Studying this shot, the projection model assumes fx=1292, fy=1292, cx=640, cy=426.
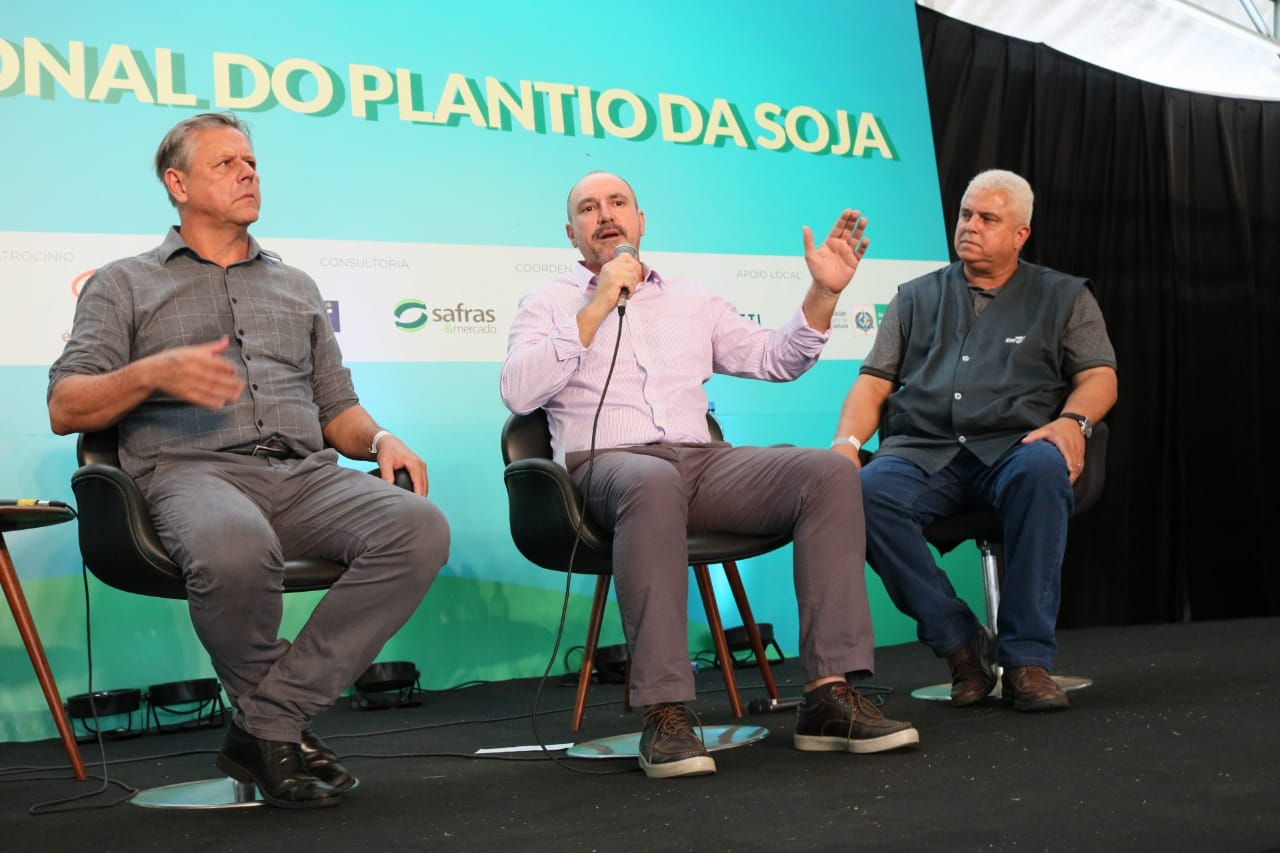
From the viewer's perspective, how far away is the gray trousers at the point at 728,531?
90.9 inches

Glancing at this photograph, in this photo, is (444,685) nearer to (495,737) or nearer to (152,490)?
(495,737)

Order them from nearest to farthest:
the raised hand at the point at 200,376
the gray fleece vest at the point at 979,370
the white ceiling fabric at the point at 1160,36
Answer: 1. the raised hand at the point at 200,376
2. the gray fleece vest at the point at 979,370
3. the white ceiling fabric at the point at 1160,36

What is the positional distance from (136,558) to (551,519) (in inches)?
30.5

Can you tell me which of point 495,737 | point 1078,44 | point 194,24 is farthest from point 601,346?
point 1078,44

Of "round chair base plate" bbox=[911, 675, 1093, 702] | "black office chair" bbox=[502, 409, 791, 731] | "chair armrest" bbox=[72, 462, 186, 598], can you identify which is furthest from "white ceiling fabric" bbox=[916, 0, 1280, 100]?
"chair armrest" bbox=[72, 462, 186, 598]

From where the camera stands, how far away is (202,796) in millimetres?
2297

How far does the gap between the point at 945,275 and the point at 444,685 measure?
1.91 metres

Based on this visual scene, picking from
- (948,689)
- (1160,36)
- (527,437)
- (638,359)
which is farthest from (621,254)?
(1160,36)

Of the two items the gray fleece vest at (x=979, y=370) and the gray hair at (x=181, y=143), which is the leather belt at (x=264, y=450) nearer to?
the gray hair at (x=181, y=143)

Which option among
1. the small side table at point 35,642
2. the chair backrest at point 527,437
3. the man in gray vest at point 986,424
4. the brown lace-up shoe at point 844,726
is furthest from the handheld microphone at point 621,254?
the small side table at point 35,642

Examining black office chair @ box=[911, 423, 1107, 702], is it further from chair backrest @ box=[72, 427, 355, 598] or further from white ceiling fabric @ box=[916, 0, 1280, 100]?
white ceiling fabric @ box=[916, 0, 1280, 100]

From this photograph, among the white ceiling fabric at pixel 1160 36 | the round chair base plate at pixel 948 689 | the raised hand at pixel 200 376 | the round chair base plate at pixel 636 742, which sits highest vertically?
the white ceiling fabric at pixel 1160 36

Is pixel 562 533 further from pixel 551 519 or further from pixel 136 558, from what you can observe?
pixel 136 558

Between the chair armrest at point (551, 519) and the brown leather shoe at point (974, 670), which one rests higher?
the chair armrest at point (551, 519)
